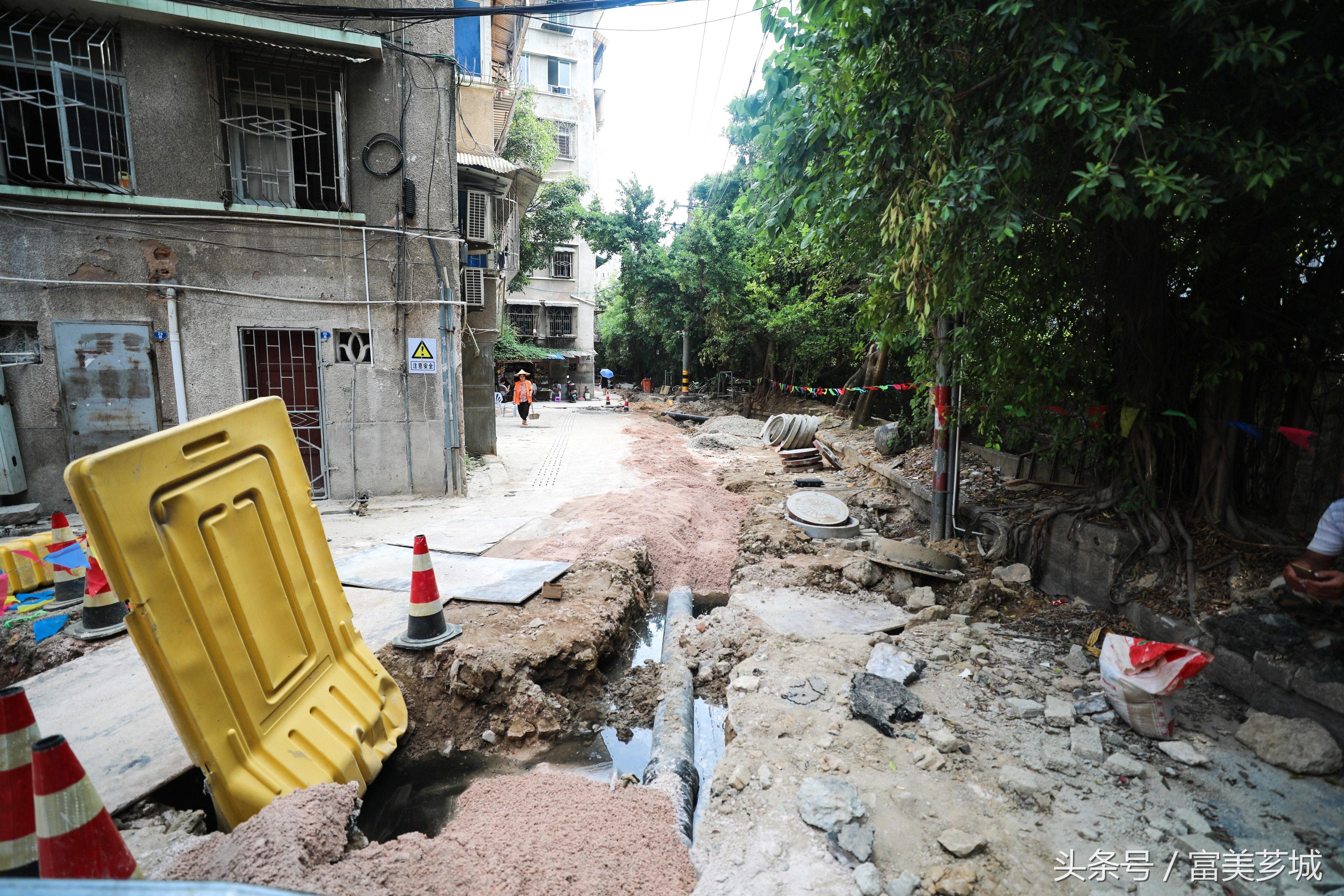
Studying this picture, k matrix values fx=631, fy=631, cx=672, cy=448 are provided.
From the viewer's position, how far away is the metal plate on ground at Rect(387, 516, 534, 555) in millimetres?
6652

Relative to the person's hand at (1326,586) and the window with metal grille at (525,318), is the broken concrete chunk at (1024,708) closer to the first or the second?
the person's hand at (1326,586)

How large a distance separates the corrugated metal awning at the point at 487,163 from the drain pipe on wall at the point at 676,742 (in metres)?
9.50

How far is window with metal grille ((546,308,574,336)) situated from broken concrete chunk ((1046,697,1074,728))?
36.1 metres

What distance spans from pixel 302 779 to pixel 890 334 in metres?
4.69

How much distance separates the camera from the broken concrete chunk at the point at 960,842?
2598mm

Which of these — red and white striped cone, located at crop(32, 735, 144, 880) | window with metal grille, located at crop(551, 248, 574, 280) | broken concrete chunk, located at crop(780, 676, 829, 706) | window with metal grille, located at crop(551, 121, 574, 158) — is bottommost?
broken concrete chunk, located at crop(780, 676, 829, 706)

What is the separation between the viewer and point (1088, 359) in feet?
18.0

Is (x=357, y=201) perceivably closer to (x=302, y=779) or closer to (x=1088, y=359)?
(x=302, y=779)

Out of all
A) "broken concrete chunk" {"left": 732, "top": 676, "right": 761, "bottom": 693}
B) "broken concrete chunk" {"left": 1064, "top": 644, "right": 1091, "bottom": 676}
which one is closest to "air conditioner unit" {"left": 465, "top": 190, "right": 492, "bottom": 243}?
"broken concrete chunk" {"left": 732, "top": 676, "right": 761, "bottom": 693}

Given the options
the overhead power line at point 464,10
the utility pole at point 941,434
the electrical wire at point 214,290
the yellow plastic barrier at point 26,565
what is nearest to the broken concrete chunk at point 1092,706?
the utility pole at point 941,434

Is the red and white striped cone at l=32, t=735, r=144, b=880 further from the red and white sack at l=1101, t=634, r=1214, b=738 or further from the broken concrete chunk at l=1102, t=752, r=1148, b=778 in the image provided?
the red and white sack at l=1101, t=634, r=1214, b=738

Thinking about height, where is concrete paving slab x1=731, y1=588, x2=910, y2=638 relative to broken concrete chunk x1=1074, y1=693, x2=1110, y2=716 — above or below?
below

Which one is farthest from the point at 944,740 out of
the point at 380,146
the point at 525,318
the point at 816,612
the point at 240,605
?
the point at 525,318

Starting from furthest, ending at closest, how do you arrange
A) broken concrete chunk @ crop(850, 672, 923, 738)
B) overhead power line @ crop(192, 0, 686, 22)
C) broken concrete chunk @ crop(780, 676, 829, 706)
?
overhead power line @ crop(192, 0, 686, 22), broken concrete chunk @ crop(780, 676, 829, 706), broken concrete chunk @ crop(850, 672, 923, 738)
